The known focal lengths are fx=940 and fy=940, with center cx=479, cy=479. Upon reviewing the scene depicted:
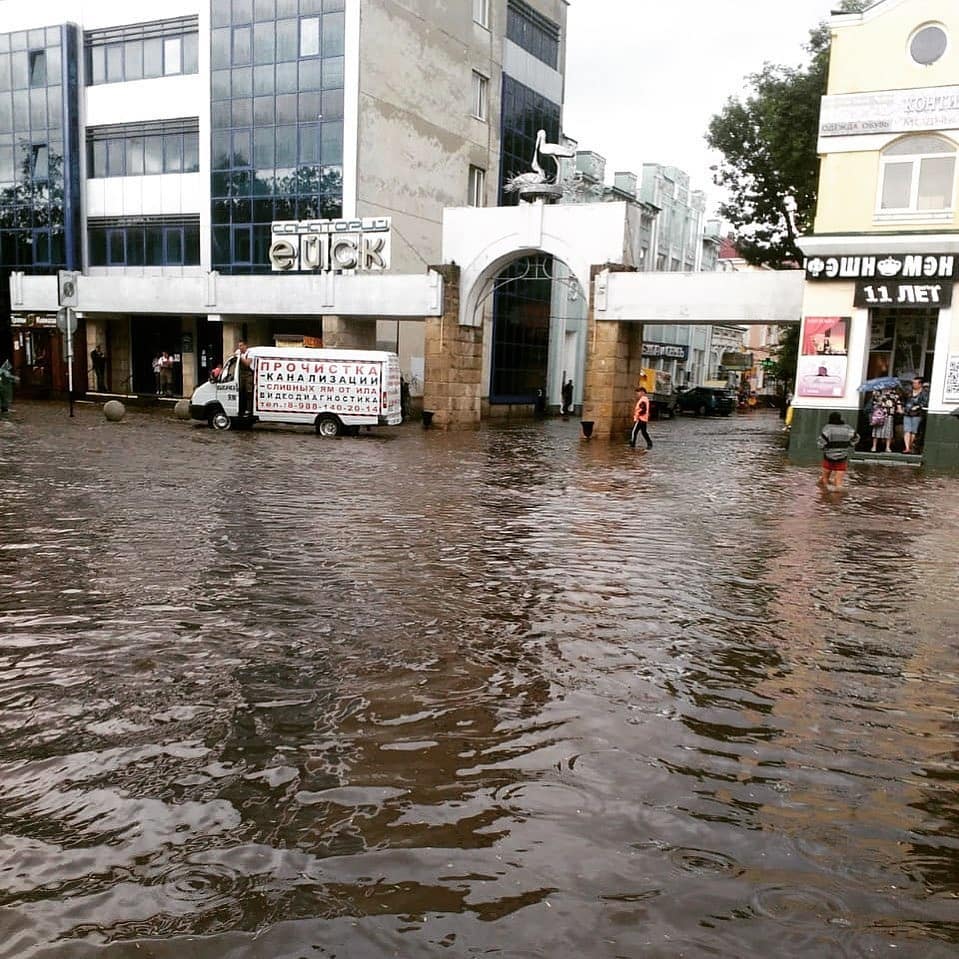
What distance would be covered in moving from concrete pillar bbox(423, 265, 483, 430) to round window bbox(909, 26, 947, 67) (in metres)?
14.6

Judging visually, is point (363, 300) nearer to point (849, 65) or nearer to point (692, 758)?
point (849, 65)

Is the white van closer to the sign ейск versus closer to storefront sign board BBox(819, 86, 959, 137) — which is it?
the sign ейск

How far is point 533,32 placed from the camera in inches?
1716

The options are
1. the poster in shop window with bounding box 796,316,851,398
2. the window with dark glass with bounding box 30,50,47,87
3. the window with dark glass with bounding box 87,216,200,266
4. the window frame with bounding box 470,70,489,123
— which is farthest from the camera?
the window frame with bounding box 470,70,489,123

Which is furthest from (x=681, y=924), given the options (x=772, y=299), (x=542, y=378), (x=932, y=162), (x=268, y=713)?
(x=542, y=378)

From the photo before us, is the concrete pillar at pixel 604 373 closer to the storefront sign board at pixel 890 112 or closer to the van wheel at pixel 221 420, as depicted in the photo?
the storefront sign board at pixel 890 112

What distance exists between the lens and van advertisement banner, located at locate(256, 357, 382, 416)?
978 inches

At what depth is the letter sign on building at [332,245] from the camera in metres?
31.6

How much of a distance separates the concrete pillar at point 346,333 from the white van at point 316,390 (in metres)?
6.94

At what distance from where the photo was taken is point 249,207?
34844 mm

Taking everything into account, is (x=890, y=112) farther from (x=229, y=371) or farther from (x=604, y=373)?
(x=229, y=371)

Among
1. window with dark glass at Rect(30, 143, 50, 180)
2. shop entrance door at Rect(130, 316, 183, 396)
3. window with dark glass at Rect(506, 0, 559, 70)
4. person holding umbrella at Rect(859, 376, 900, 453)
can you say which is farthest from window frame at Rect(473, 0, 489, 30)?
person holding umbrella at Rect(859, 376, 900, 453)

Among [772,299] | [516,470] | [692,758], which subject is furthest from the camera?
[772,299]

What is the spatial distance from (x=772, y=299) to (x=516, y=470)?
11.9 meters
